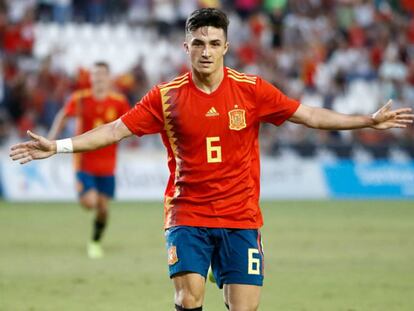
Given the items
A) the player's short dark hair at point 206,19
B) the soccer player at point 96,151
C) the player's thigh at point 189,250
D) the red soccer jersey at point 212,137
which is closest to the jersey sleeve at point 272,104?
the red soccer jersey at point 212,137

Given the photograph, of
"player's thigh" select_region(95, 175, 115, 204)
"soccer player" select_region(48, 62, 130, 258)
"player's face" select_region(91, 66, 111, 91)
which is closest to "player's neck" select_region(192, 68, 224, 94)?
"soccer player" select_region(48, 62, 130, 258)

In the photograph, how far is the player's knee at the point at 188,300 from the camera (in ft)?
22.4

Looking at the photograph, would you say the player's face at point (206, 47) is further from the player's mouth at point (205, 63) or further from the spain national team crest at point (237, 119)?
the spain national team crest at point (237, 119)

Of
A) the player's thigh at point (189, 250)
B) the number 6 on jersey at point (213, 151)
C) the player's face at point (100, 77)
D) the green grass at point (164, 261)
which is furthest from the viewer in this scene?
the player's face at point (100, 77)

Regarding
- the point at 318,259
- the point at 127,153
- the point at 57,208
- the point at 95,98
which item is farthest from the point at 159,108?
the point at 127,153

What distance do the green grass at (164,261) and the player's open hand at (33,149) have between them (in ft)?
11.1

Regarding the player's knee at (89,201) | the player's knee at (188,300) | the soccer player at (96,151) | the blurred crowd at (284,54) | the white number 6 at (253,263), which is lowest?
the player's knee at (188,300)

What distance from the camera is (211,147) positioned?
277 inches

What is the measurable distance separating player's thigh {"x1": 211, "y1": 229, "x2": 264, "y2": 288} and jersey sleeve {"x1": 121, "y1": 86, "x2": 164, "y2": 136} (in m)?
0.87

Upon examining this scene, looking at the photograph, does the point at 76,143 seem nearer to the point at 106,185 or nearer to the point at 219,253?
the point at 219,253

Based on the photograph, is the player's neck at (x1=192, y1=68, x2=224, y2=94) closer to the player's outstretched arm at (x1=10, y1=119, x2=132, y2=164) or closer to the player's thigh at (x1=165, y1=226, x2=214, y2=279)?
the player's outstretched arm at (x1=10, y1=119, x2=132, y2=164)

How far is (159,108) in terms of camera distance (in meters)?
7.11

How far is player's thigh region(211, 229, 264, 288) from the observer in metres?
6.97

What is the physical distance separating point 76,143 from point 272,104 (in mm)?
1382
